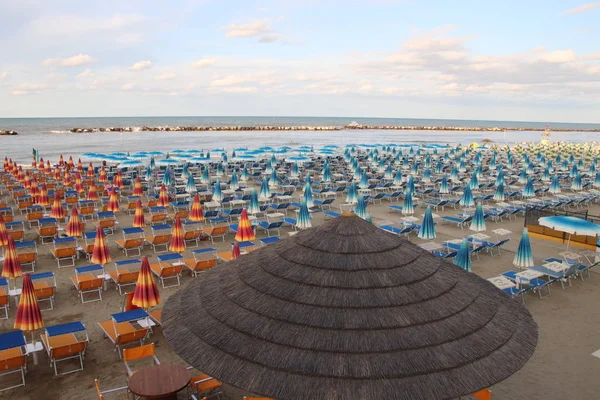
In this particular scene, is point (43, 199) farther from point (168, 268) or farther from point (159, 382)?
point (159, 382)

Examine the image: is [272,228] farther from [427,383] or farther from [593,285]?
[427,383]

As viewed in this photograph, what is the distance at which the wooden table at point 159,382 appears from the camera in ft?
16.8

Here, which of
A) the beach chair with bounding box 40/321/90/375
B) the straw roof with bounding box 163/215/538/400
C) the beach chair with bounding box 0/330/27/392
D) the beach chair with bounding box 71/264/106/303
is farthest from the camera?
the beach chair with bounding box 71/264/106/303

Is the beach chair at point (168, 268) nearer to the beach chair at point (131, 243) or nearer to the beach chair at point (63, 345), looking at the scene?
the beach chair at point (131, 243)

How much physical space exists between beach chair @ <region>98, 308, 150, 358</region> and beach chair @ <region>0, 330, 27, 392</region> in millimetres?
1184

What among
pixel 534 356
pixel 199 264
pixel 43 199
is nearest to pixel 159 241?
pixel 199 264

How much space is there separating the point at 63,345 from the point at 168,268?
331 cm

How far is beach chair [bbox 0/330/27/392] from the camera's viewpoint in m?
6.07

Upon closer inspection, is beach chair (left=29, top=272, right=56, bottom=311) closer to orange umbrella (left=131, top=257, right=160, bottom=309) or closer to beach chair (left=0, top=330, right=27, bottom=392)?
beach chair (left=0, top=330, right=27, bottom=392)

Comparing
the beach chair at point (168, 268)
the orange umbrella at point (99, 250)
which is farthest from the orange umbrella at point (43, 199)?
the orange umbrella at point (99, 250)

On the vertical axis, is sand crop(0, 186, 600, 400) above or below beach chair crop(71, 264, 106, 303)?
below

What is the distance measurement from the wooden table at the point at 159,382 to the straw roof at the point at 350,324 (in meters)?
1.15

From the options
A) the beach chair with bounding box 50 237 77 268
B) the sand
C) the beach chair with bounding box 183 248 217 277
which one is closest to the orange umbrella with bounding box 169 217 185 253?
the beach chair with bounding box 183 248 217 277

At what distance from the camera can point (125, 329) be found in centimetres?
717
